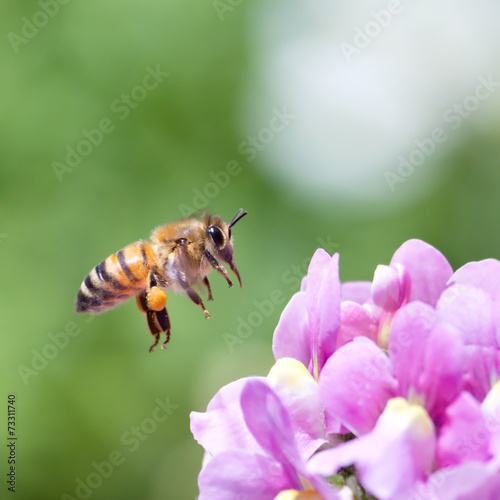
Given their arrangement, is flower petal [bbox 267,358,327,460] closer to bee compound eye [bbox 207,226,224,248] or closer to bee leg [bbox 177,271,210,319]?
bee leg [bbox 177,271,210,319]

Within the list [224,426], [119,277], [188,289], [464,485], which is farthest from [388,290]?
[119,277]

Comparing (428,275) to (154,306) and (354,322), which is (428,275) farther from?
(154,306)

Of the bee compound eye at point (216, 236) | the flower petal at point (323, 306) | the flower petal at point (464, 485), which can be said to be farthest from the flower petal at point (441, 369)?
the bee compound eye at point (216, 236)

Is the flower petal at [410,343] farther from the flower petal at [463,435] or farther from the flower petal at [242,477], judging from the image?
the flower petal at [242,477]

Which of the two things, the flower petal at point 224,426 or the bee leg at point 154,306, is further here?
the bee leg at point 154,306

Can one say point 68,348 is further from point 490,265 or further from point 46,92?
point 490,265

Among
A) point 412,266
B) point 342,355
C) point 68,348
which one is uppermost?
point 68,348

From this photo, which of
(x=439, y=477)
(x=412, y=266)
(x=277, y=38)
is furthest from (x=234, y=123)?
(x=439, y=477)
